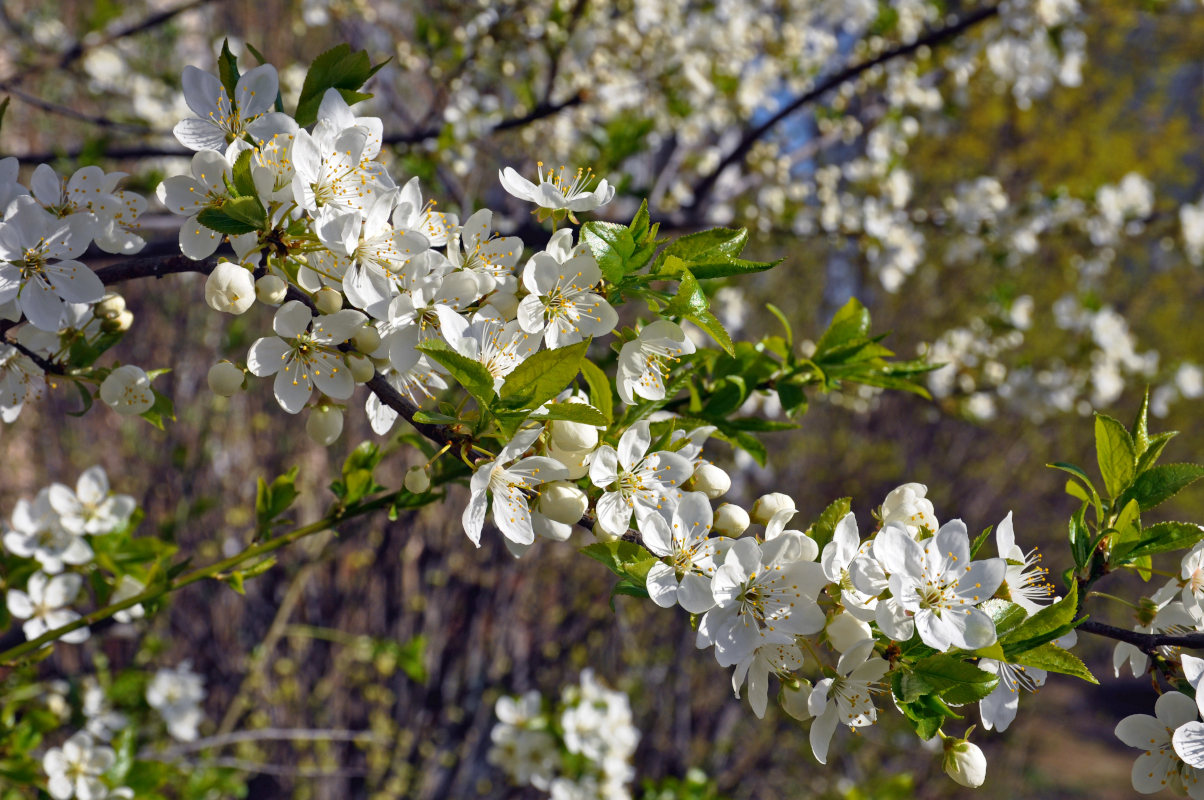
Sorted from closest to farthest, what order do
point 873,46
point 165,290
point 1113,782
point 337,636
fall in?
point 337,636 → point 873,46 → point 165,290 → point 1113,782

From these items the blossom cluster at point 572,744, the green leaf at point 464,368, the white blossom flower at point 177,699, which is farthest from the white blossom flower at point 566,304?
the white blossom flower at point 177,699

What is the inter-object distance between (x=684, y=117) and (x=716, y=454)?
75.8 inches

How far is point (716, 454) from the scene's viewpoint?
4637mm

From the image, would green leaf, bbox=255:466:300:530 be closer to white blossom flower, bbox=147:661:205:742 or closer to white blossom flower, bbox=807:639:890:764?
white blossom flower, bbox=807:639:890:764

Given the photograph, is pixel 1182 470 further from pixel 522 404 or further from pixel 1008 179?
pixel 1008 179

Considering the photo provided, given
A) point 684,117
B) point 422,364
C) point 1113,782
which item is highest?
point 422,364

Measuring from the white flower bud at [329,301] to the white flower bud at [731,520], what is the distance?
0.59 metres

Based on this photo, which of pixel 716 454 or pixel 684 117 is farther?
pixel 716 454

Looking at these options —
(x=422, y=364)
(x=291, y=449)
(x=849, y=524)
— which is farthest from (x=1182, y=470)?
(x=291, y=449)

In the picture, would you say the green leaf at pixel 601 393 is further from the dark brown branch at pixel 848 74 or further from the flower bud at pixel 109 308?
the dark brown branch at pixel 848 74

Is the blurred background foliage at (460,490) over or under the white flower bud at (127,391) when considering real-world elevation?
under

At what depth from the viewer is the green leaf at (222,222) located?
927mm

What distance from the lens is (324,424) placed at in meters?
1.14

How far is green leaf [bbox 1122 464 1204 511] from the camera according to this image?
1.11 m
